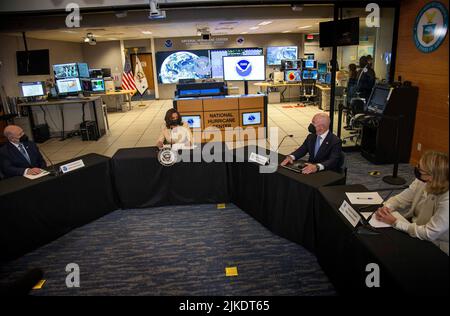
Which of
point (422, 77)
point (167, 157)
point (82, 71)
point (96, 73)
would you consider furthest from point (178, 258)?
point (96, 73)

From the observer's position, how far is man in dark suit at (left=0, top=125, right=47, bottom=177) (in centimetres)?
370

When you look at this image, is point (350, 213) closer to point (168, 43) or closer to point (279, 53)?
point (279, 53)

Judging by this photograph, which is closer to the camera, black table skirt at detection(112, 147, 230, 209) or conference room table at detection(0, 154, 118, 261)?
conference room table at detection(0, 154, 118, 261)

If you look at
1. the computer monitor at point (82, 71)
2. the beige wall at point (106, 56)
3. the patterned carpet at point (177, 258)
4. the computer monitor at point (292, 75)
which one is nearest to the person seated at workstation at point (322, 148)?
the patterned carpet at point (177, 258)

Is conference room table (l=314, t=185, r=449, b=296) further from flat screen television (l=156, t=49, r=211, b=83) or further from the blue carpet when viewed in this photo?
flat screen television (l=156, t=49, r=211, b=83)

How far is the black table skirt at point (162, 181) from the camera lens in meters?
4.14

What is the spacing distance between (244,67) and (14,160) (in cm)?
542

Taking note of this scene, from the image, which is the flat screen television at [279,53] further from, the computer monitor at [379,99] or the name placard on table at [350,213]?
the name placard on table at [350,213]

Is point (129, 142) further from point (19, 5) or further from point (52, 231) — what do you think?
point (52, 231)

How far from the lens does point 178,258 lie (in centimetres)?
321

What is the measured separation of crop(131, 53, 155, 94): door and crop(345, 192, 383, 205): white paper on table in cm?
1380

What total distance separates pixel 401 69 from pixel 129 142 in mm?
5929

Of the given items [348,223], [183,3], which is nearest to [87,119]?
[183,3]

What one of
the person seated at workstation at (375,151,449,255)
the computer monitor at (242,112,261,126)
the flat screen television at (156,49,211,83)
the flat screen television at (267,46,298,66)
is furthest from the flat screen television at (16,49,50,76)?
the flat screen television at (267,46,298,66)
